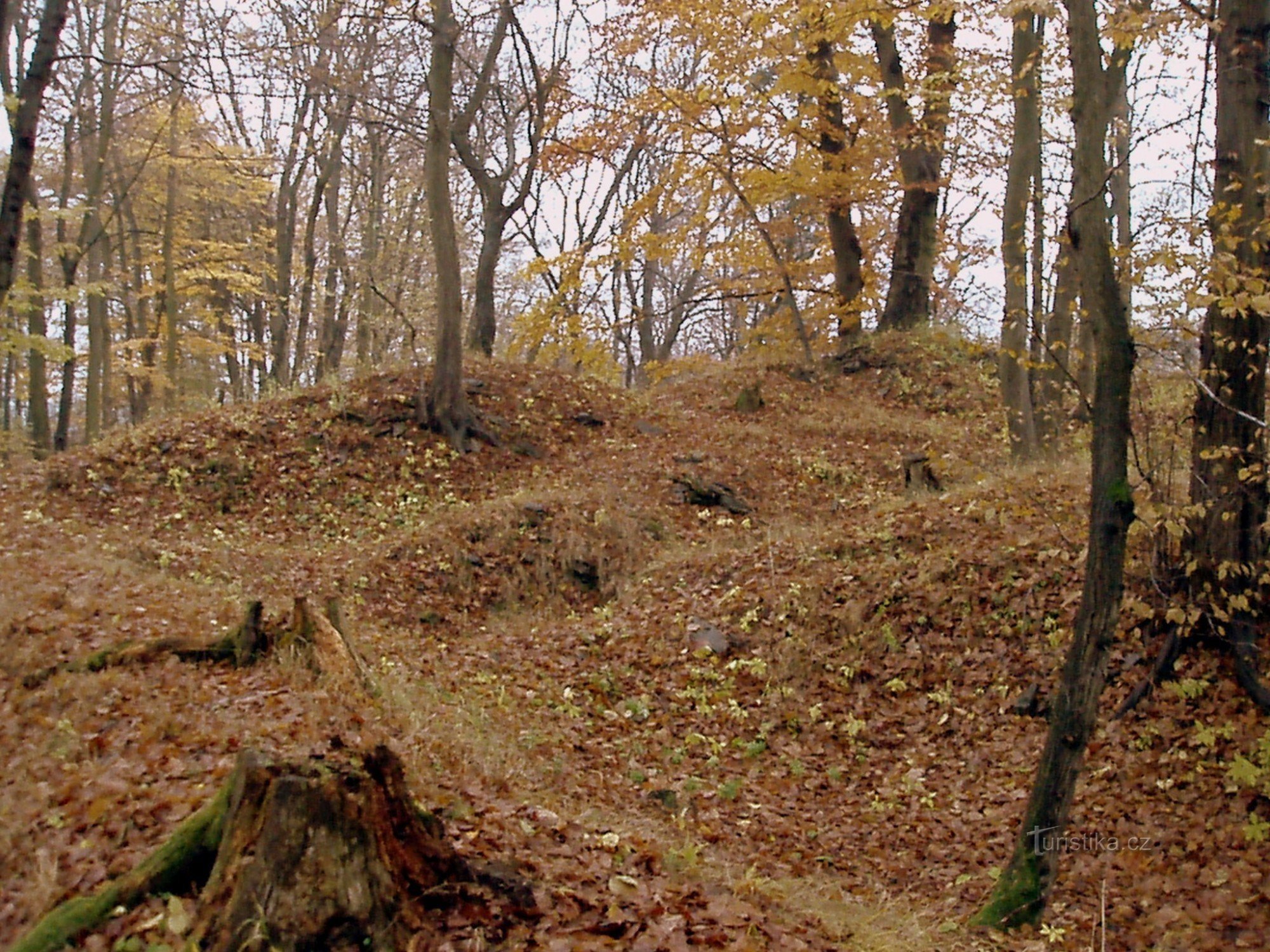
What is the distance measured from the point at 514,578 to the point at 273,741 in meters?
6.08

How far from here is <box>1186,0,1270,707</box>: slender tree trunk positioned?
6.51m

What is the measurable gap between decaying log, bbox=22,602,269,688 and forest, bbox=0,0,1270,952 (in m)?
0.04

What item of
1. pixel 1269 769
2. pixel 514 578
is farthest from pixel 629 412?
pixel 1269 769

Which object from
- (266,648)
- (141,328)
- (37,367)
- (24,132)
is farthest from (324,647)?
(141,328)

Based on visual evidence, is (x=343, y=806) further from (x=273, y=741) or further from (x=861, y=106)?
(x=861, y=106)

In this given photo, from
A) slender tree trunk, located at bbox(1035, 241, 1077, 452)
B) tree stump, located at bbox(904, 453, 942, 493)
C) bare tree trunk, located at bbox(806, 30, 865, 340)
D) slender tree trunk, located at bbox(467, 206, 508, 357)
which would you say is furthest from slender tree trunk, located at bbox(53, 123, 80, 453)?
slender tree trunk, located at bbox(1035, 241, 1077, 452)

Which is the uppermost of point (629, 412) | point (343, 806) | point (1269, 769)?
point (629, 412)

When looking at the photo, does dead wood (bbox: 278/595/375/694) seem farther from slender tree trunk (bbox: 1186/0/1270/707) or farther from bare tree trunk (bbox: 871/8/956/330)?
bare tree trunk (bbox: 871/8/956/330)

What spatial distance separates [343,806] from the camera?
3.69 metres

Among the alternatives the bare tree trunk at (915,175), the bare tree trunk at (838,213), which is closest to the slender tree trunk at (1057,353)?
the bare tree trunk at (915,175)

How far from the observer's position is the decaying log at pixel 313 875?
3.49 meters

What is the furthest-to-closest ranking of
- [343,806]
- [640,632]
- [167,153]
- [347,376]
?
[167,153] → [347,376] → [640,632] → [343,806]

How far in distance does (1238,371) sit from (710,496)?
7336 mm

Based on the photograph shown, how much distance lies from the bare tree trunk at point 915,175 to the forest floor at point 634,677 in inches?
189
